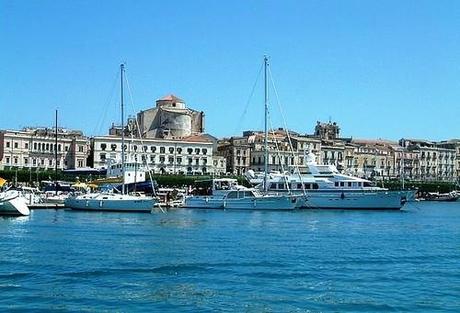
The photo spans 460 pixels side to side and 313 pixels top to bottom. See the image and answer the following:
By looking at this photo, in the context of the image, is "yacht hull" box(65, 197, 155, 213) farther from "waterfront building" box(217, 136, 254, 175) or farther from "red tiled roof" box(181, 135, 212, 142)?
"waterfront building" box(217, 136, 254, 175)

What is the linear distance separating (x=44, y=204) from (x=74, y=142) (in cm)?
6251

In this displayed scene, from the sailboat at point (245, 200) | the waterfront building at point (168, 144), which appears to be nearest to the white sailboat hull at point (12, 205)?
the sailboat at point (245, 200)

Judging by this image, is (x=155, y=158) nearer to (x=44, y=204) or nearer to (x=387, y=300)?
(x=44, y=204)

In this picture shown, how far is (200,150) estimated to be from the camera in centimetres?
13662

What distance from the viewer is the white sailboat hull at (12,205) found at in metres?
54.0

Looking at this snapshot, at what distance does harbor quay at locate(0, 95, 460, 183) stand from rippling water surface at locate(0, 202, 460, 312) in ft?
213

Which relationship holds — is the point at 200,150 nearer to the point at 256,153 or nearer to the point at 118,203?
the point at 256,153

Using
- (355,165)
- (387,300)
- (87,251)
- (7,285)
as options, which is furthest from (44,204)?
(355,165)

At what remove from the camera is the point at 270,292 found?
22.0m

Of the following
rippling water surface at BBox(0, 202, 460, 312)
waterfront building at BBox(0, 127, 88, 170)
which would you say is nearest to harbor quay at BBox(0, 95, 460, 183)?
waterfront building at BBox(0, 127, 88, 170)

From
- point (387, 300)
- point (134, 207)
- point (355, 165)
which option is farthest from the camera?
point (355, 165)

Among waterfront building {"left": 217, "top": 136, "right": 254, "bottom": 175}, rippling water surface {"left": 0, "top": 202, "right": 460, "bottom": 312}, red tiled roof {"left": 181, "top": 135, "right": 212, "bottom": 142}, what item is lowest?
rippling water surface {"left": 0, "top": 202, "right": 460, "bottom": 312}

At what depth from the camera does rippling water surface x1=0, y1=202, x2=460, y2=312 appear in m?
20.6

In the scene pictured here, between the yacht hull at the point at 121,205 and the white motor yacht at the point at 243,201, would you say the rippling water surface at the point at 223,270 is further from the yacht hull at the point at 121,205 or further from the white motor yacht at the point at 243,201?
the white motor yacht at the point at 243,201
